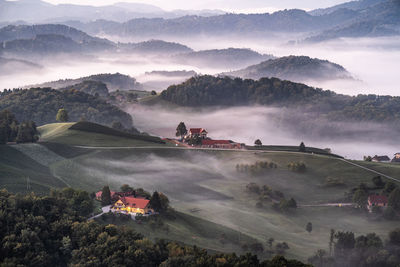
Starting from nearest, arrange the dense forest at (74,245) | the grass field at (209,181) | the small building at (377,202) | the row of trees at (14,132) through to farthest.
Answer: the dense forest at (74,245) → the grass field at (209,181) → the small building at (377,202) → the row of trees at (14,132)

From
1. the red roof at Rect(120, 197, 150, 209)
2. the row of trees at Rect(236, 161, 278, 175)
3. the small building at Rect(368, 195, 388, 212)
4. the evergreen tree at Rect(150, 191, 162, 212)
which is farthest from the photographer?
the row of trees at Rect(236, 161, 278, 175)

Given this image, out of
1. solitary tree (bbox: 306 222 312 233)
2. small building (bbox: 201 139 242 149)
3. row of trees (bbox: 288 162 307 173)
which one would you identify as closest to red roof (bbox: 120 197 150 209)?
solitary tree (bbox: 306 222 312 233)

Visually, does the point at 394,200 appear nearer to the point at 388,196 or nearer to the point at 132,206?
the point at 388,196

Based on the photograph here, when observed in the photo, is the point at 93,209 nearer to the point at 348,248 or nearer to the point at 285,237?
the point at 285,237

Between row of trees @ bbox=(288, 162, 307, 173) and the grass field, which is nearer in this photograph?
the grass field

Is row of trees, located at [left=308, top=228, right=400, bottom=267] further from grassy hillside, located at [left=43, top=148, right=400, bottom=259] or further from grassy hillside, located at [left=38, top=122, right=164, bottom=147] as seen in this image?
grassy hillside, located at [left=38, top=122, right=164, bottom=147]

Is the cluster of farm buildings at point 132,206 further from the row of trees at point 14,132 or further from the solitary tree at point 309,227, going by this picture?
the row of trees at point 14,132

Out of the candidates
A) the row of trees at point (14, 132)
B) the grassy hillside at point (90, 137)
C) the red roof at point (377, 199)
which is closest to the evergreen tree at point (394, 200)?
the red roof at point (377, 199)

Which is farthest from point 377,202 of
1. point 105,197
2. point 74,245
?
point 74,245
